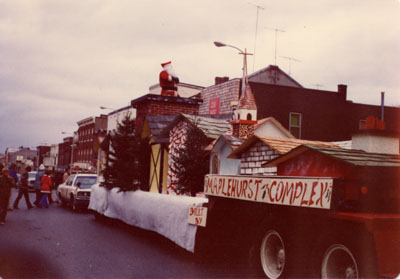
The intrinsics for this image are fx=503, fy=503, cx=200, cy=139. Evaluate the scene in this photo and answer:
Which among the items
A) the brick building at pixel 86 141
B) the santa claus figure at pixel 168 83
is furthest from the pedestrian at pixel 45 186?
the brick building at pixel 86 141

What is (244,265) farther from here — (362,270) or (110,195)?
(110,195)

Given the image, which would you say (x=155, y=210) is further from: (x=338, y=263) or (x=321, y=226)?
(x=338, y=263)

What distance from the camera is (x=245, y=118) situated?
14805 mm

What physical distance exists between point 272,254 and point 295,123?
25353mm

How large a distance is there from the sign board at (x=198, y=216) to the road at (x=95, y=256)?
74 cm

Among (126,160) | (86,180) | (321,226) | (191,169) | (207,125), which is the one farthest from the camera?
(86,180)

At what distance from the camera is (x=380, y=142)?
25.5 feet

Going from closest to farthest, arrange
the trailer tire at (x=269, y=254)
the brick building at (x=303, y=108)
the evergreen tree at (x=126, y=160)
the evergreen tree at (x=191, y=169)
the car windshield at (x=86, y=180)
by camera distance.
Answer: the trailer tire at (x=269, y=254) < the evergreen tree at (x=191, y=169) < the evergreen tree at (x=126, y=160) < the car windshield at (x=86, y=180) < the brick building at (x=303, y=108)

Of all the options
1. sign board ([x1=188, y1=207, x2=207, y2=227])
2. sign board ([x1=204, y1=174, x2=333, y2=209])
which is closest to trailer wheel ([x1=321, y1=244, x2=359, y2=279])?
sign board ([x1=204, y1=174, x2=333, y2=209])

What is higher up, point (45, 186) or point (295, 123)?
point (295, 123)

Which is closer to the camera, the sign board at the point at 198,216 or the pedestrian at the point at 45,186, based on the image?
the sign board at the point at 198,216

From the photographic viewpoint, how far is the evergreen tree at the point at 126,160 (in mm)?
15109

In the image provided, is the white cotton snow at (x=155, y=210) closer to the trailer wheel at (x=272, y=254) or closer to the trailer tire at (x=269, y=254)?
the trailer tire at (x=269, y=254)

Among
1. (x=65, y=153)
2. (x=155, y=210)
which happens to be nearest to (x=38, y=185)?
(x=155, y=210)
